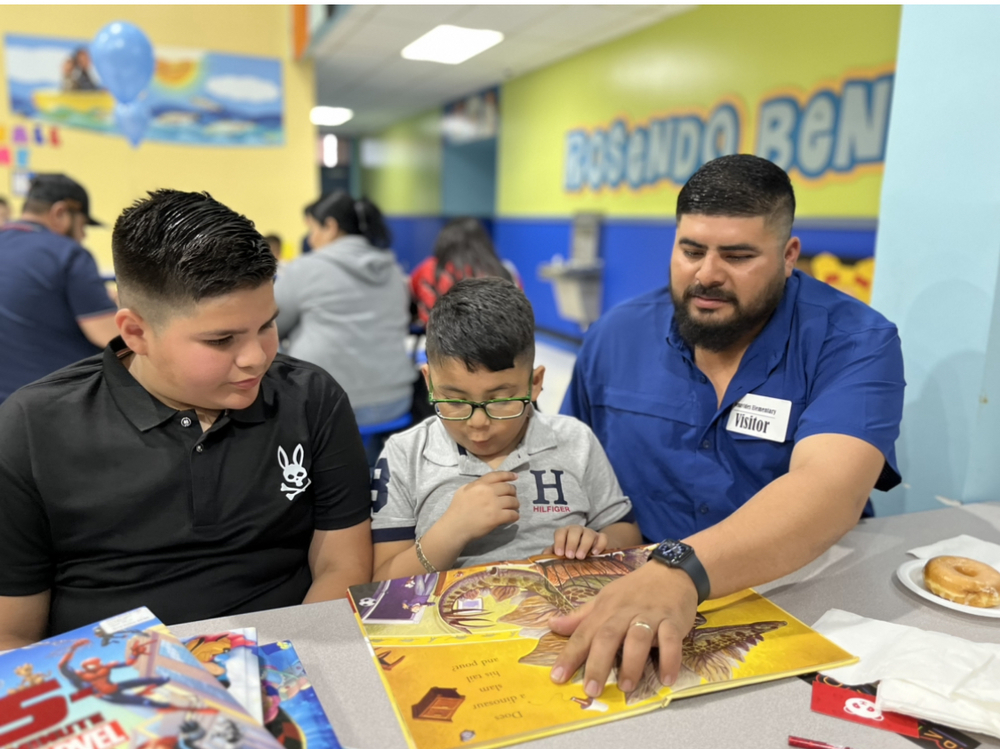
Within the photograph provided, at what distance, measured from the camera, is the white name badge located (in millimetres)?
1441

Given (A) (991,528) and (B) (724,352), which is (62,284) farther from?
(A) (991,528)

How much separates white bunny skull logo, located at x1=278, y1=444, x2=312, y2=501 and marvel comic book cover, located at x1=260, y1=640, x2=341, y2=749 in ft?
1.09

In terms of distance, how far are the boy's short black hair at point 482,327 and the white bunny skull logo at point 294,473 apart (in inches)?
11.1

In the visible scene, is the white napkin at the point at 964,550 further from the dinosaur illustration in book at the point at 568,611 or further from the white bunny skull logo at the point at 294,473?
the white bunny skull logo at the point at 294,473

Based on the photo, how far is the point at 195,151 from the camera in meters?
6.27

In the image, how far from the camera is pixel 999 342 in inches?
62.9

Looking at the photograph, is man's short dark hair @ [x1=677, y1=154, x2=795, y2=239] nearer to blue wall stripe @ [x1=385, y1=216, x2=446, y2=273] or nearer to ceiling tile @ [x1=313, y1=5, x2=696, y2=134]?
ceiling tile @ [x1=313, y1=5, x2=696, y2=134]

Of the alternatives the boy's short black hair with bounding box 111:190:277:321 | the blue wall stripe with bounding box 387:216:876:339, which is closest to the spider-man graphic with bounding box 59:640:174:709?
the boy's short black hair with bounding box 111:190:277:321

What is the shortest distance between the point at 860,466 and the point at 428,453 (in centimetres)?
75

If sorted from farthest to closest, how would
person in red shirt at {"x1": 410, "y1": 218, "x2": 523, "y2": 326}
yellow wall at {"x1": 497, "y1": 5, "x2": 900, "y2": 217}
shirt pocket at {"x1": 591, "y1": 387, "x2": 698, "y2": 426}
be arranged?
1. yellow wall at {"x1": 497, "y1": 5, "x2": 900, "y2": 217}
2. person in red shirt at {"x1": 410, "y1": 218, "x2": 523, "y2": 326}
3. shirt pocket at {"x1": 591, "y1": 387, "x2": 698, "y2": 426}

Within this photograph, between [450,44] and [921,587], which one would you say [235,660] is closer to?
[921,587]

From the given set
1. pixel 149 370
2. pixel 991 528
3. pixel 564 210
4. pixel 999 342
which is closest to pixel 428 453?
pixel 149 370

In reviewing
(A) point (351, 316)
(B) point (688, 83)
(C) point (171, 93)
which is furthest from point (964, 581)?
(C) point (171, 93)

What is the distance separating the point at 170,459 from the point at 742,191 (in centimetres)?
115
